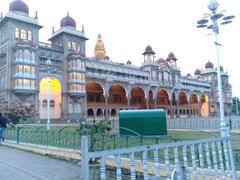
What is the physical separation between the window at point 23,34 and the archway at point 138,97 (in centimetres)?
3541

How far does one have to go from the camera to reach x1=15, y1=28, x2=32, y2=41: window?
1695 inches

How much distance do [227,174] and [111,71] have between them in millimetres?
54035

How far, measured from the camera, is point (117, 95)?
6975 centimetres

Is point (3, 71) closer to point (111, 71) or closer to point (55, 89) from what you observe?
point (55, 89)

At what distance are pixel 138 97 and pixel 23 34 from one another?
4005 cm

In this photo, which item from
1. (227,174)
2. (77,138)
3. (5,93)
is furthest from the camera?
(5,93)

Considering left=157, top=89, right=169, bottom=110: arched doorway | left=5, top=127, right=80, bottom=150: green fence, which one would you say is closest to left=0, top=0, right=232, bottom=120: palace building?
left=157, top=89, right=169, bottom=110: arched doorway

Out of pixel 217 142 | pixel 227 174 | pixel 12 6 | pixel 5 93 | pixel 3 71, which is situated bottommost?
pixel 227 174

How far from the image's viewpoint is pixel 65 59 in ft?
158

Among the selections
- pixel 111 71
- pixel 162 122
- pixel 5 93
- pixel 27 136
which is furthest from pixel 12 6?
pixel 162 122

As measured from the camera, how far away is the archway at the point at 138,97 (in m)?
72.8

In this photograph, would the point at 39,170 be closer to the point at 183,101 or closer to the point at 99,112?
the point at 99,112

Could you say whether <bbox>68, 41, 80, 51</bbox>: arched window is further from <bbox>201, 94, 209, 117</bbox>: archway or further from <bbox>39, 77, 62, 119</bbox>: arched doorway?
<bbox>201, 94, 209, 117</bbox>: archway

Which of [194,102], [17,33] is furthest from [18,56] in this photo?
[194,102]
